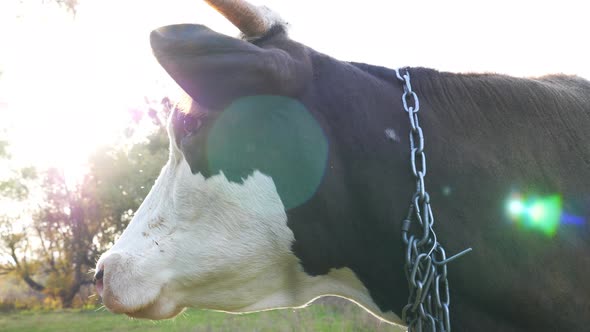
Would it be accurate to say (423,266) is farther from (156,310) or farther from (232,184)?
(156,310)

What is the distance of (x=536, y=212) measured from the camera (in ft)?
6.70

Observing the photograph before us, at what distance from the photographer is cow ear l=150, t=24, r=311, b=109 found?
1981 mm

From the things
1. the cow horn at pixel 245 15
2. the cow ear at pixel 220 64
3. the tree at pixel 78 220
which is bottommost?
the tree at pixel 78 220

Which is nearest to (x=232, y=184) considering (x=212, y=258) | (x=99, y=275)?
(x=212, y=258)

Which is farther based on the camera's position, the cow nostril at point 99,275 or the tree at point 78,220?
the tree at point 78,220

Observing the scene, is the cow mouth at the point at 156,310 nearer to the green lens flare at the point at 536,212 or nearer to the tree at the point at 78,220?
the green lens flare at the point at 536,212

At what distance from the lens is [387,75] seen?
2324 millimetres

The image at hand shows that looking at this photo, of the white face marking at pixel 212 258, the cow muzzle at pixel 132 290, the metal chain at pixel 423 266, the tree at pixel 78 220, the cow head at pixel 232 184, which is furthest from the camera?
the tree at pixel 78 220

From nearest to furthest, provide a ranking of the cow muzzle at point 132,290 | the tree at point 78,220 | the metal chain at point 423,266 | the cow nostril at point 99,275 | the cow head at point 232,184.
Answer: the metal chain at point 423,266 < the cow head at point 232,184 < the cow muzzle at point 132,290 < the cow nostril at point 99,275 < the tree at point 78,220

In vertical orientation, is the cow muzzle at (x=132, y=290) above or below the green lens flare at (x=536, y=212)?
below

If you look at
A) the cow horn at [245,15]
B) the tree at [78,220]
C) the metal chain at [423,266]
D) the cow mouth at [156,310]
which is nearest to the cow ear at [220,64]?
the cow horn at [245,15]

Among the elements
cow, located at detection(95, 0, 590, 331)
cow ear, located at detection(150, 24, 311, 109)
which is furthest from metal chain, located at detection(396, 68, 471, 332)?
cow ear, located at detection(150, 24, 311, 109)

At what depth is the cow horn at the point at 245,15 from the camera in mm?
2088

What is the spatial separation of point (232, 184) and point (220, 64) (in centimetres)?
45
